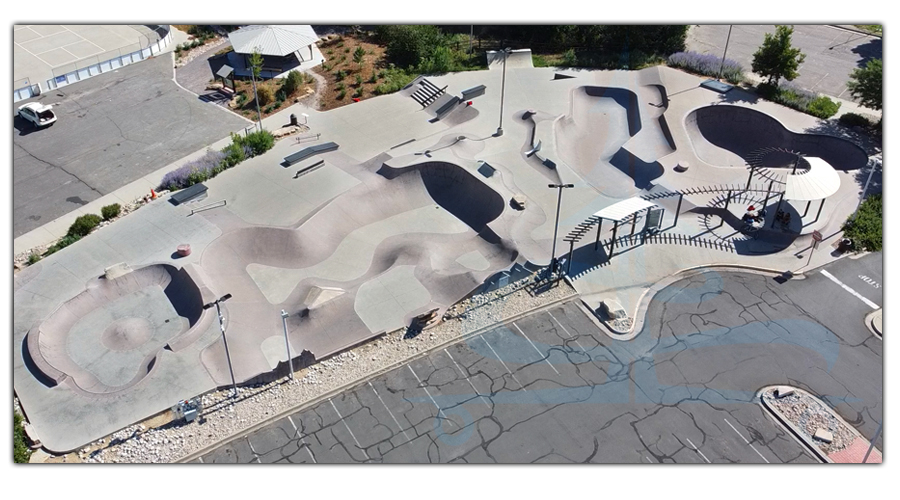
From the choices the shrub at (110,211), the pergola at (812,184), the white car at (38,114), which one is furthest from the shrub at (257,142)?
the pergola at (812,184)

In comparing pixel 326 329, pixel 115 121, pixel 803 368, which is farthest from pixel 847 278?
pixel 115 121

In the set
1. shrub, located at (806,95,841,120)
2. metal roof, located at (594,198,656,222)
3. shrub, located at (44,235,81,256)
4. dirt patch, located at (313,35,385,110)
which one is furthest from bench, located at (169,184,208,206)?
shrub, located at (806,95,841,120)

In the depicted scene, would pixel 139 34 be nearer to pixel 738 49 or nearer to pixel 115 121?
pixel 115 121

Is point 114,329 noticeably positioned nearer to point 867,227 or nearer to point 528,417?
point 528,417

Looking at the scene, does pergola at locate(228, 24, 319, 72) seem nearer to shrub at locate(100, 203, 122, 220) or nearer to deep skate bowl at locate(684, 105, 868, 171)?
shrub at locate(100, 203, 122, 220)

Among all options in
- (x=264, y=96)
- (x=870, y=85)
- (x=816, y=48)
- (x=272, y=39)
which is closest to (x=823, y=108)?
(x=870, y=85)

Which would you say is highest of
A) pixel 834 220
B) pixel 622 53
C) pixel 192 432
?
pixel 622 53
